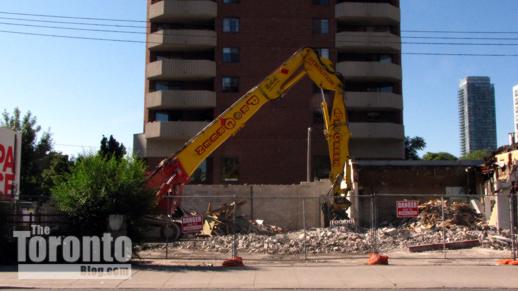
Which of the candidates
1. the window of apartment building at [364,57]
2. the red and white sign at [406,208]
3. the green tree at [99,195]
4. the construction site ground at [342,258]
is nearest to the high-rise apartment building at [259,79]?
the window of apartment building at [364,57]

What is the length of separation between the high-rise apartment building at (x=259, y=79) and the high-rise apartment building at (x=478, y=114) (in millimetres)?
141022

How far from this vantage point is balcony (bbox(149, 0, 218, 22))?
5150 centimetres

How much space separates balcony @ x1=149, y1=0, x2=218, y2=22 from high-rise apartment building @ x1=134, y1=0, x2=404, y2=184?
3.6 inches

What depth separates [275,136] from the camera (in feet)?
168

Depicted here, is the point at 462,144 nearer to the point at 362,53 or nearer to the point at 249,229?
the point at 362,53

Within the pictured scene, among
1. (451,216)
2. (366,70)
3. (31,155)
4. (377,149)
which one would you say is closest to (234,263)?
(451,216)

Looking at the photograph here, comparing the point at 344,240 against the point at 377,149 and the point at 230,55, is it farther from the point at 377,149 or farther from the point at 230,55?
the point at 230,55

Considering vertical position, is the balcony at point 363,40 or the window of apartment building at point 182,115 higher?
the balcony at point 363,40

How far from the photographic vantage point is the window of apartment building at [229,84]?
5159 cm

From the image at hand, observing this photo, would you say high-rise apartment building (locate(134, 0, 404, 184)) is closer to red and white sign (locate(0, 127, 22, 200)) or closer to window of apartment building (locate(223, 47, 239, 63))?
window of apartment building (locate(223, 47, 239, 63))

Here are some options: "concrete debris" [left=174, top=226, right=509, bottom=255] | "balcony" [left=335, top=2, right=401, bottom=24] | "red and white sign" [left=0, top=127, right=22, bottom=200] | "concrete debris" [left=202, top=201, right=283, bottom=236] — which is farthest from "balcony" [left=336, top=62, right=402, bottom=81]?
"red and white sign" [left=0, top=127, right=22, bottom=200]

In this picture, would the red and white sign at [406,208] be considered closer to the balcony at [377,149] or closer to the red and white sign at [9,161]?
the red and white sign at [9,161]

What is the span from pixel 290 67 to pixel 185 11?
2842 centimetres

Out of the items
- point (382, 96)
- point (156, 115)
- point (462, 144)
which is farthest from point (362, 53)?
point (462, 144)
